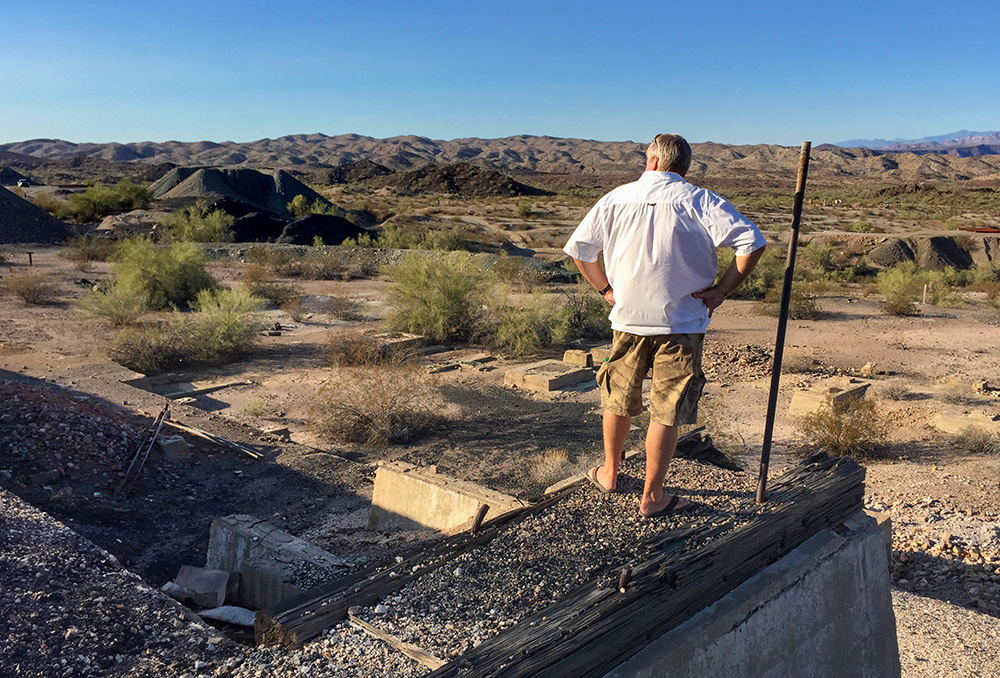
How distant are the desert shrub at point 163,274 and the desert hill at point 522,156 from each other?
79.6m

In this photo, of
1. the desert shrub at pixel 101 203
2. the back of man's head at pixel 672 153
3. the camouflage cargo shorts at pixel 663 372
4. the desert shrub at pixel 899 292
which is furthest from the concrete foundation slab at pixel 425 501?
the desert shrub at pixel 101 203

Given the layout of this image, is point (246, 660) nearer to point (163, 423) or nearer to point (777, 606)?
point (777, 606)

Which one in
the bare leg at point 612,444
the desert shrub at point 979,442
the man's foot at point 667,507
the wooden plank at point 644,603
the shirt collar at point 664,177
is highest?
the shirt collar at point 664,177

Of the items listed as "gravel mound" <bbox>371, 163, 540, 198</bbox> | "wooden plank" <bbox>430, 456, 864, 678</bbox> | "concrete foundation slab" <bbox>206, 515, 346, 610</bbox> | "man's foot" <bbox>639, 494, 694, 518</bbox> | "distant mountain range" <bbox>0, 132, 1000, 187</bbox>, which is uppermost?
"distant mountain range" <bbox>0, 132, 1000, 187</bbox>

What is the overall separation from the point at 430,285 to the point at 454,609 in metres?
11.6

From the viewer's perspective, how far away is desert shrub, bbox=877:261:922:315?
53.8 ft

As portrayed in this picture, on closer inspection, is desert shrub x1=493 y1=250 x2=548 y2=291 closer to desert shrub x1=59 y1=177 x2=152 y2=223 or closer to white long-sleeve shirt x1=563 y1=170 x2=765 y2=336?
white long-sleeve shirt x1=563 y1=170 x2=765 y2=336

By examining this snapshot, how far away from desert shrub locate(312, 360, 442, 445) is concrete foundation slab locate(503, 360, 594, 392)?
2088 mm

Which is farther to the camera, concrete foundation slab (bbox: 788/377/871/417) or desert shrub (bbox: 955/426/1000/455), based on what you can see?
concrete foundation slab (bbox: 788/377/871/417)

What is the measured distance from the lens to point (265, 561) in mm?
4953

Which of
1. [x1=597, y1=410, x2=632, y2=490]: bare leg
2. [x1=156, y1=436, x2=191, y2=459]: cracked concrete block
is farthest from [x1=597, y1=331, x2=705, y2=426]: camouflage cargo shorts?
[x1=156, y1=436, x2=191, y2=459]: cracked concrete block

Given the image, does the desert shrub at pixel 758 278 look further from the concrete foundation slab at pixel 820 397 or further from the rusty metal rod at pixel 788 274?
the rusty metal rod at pixel 788 274

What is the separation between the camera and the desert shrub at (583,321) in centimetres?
1429

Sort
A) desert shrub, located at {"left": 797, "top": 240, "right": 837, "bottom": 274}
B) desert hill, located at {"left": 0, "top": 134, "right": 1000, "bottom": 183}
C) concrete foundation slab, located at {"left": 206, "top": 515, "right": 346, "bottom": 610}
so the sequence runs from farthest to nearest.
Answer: desert hill, located at {"left": 0, "top": 134, "right": 1000, "bottom": 183}
desert shrub, located at {"left": 797, "top": 240, "right": 837, "bottom": 274}
concrete foundation slab, located at {"left": 206, "top": 515, "right": 346, "bottom": 610}
